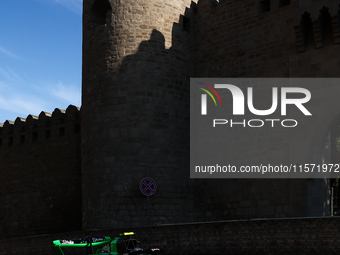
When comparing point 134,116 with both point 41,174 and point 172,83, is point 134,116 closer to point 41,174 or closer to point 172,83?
point 172,83

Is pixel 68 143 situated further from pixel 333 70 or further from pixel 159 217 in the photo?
pixel 333 70

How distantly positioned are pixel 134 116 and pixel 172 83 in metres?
1.46

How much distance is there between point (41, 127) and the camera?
21000mm

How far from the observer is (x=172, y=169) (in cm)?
1617

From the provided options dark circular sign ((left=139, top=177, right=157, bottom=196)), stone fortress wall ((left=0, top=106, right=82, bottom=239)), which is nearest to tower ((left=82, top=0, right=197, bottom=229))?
dark circular sign ((left=139, top=177, right=157, bottom=196))

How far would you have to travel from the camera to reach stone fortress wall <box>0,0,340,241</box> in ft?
49.8

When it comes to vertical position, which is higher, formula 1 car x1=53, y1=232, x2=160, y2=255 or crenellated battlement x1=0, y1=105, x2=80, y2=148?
crenellated battlement x1=0, y1=105, x2=80, y2=148

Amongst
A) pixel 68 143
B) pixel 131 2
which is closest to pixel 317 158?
pixel 131 2

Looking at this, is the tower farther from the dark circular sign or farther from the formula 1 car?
the formula 1 car

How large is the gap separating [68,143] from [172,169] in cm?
517

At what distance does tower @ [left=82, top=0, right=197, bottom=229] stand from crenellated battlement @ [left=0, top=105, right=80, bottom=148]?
3133mm

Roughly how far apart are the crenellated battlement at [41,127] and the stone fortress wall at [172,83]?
308cm
